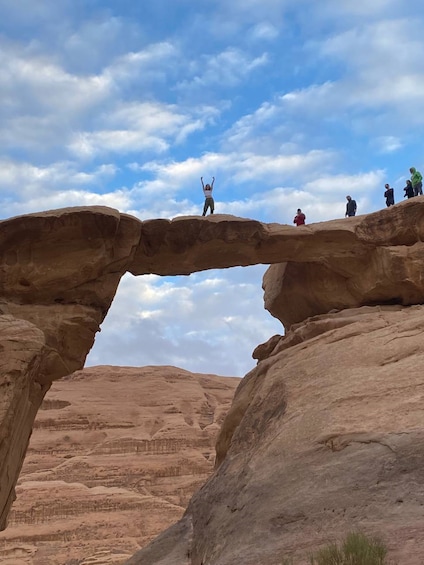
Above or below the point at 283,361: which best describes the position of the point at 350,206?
above

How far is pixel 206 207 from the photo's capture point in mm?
17938

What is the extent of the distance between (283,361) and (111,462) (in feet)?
78.5

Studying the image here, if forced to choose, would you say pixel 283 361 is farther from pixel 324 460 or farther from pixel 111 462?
pixel 111 462

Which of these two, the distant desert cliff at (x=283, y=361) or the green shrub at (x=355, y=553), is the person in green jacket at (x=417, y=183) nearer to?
the distant desert cliff at (x=283, y=361)

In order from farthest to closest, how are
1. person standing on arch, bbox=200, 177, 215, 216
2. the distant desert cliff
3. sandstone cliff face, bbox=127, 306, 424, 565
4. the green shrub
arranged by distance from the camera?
person standing on arch, bbox=200, 177, 215, 216, the distant desert cliff, sandstone cliff face, bbox=127, 306, 424, 565, the green shrub

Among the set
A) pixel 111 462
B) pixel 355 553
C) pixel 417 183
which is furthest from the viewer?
pixel 111 462

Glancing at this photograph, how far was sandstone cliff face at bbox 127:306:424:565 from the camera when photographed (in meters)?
8.08

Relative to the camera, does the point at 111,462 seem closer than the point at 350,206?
No

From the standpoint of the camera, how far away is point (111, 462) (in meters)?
36.0

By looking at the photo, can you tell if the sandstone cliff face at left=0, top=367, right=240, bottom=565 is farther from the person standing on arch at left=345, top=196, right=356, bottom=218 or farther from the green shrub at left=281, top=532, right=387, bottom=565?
the green shrub at left=281, top=532, right=387, bottom=565

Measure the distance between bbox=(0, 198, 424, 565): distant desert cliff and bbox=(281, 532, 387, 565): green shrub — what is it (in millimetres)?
247

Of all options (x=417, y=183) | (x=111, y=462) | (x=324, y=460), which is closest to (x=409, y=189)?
(x=417, y=183)

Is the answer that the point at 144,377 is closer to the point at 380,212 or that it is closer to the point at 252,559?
the point at 380,212

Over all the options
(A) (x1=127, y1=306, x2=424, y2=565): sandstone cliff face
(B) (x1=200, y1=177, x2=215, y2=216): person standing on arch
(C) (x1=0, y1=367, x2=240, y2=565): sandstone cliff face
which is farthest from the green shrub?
(C) (x1=0, y1=367, x2=240, y2=565): sandstone cliff face
